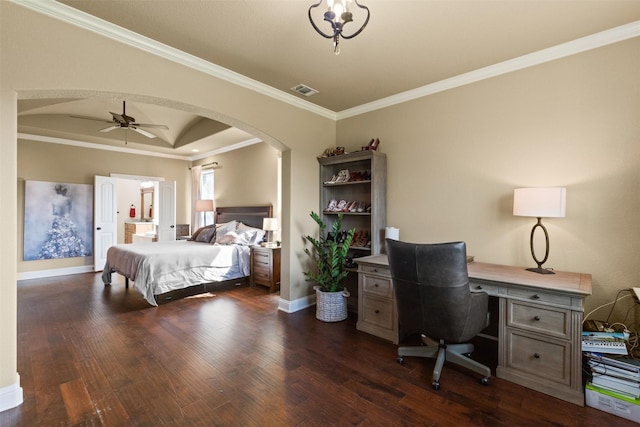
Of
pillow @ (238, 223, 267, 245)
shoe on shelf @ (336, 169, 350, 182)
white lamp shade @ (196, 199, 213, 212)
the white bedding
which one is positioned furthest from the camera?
white lamp shade @ (196, 199, 213, 212)

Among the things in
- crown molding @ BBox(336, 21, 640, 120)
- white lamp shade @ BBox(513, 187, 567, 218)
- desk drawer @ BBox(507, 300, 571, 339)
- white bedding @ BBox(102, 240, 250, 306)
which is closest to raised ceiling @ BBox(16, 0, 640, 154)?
crown molding @ BBox(336, 21, 640, 120)

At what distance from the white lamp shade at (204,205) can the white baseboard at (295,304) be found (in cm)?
388

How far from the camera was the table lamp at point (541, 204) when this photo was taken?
2258mm

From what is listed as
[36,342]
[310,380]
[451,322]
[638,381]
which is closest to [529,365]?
[638,381]

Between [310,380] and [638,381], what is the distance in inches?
82.1

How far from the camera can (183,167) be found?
7812 millimetres

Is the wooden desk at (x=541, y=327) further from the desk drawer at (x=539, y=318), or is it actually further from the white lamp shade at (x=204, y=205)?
the white lamp shade at (x=204, y=205)

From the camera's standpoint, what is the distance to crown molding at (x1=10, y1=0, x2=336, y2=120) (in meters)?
2.03

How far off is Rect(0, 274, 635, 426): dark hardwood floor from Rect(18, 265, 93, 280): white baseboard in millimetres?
2734

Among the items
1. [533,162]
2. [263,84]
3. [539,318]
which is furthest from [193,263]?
[533,162]

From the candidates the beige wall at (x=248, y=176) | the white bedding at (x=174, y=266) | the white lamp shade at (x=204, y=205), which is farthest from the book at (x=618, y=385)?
the white lamp shade at (x=204, y=205)

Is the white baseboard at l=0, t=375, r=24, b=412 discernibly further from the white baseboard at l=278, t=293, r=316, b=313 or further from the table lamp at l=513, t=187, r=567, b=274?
the table lamp at l=513, t=187, r=567, b=274

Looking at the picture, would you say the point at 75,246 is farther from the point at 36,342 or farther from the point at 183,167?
the point at 36,342

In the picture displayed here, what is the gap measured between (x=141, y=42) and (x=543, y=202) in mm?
3508
